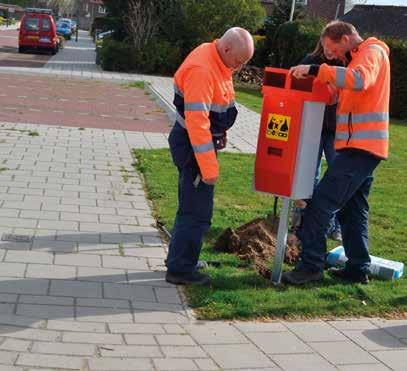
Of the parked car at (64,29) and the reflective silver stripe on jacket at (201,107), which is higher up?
the reflective silver stripe on jacket at (201,107)

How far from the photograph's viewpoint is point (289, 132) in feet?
16.4

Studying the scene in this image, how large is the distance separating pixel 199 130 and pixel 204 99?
209 millimetres

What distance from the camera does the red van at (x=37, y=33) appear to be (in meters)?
34.1

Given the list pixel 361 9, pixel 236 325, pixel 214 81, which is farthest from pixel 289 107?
pixel 361 9

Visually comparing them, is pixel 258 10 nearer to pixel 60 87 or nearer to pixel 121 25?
pixel 121 25

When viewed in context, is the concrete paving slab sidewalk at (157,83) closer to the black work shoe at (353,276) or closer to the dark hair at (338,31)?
the black work shoe at (353,276)

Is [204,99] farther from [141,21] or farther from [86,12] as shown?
[86,12]

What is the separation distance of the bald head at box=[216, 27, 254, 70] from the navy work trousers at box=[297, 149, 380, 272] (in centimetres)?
102

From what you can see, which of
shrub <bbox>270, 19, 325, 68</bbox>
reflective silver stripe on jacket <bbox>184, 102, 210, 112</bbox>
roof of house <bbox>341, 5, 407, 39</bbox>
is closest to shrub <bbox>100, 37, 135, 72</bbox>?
shrub <bbox>270, 19, 325, 68</bbox>

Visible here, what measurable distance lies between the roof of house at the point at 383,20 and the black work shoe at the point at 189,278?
34.4 metres

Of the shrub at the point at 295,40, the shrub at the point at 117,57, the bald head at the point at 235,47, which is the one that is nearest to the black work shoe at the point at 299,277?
the bald head at the point at 235,47

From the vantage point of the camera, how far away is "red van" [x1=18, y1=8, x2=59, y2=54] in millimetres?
34094

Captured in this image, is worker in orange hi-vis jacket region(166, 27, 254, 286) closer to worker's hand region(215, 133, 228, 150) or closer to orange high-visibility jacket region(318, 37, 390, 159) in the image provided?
worker's hand region(215, 133, 228, 150)

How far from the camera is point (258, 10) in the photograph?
97.9ft
